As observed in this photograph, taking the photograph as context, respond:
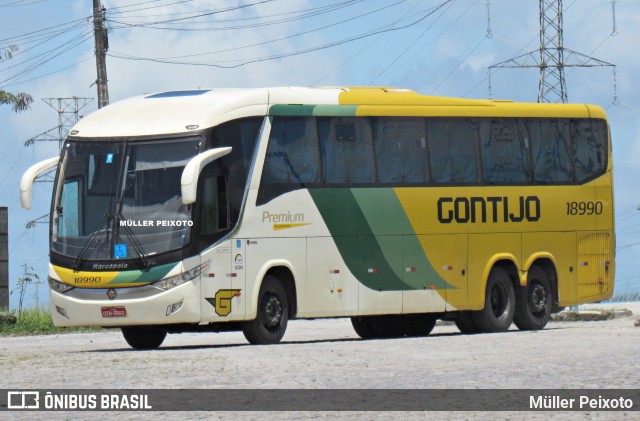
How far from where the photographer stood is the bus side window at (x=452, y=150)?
26672 mm

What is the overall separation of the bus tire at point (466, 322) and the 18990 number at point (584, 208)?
2.83 m

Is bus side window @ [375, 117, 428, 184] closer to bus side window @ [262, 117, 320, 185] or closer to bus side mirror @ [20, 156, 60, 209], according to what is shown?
bus side window @ [262, 117, 320, 185]

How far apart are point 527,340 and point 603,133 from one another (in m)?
8.06

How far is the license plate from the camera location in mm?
22609

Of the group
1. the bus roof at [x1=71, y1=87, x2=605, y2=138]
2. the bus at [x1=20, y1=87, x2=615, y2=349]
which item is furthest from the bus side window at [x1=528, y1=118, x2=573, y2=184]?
the bus roof at [x1=71, y1=87, x2=605, y2=138]

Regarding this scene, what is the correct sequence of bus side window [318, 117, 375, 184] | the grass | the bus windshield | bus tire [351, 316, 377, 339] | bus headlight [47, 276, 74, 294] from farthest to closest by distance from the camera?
the grass < bus tire [351, 316, 377, 339] < bus side window [318, 117, 375, 184] < bus headlight [47, 276, 74, 294] < the bus windshield

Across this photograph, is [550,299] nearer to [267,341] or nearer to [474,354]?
[267,341]

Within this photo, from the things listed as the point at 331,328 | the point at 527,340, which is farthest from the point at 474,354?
the point at 331,328

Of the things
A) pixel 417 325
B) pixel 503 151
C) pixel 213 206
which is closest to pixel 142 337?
pixel 213 206

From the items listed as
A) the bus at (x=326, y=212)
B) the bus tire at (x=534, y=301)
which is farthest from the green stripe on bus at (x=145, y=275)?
the bus tire at (x=534, y=301)

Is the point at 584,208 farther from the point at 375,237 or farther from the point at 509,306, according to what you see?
the point at 375,237

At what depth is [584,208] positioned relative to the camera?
29250mm

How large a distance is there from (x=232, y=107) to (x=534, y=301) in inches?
315

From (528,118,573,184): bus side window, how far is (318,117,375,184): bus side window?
410 cm
